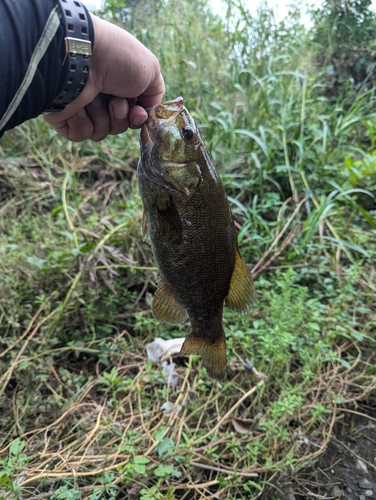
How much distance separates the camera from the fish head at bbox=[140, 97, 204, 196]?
48.7 inches

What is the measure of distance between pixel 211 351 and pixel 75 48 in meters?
1.13

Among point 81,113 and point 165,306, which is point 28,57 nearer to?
point 81,113

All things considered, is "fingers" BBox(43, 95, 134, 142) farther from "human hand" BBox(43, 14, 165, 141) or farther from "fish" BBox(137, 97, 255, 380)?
"fish" BBox(137, 97, 255, 380)

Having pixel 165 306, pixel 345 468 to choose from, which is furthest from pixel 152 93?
pixel 345 468

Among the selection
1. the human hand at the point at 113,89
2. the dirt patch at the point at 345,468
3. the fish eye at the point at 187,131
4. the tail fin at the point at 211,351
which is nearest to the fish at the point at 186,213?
the fish eye at the point at 187,131

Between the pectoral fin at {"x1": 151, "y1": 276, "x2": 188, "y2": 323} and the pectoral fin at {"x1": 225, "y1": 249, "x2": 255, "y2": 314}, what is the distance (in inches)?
7.3

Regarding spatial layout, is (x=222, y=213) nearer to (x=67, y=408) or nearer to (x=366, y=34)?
(x=67, y=408)

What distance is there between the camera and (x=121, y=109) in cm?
155

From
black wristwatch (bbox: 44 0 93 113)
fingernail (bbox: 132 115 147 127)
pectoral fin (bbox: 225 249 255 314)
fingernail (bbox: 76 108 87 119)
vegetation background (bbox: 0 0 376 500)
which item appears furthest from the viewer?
vegetation background (bbox: 0 0 376 500)

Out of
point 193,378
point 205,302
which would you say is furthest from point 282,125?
point 205,302

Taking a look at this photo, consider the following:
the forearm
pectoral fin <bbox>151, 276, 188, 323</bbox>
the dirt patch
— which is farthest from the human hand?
the dirt patch

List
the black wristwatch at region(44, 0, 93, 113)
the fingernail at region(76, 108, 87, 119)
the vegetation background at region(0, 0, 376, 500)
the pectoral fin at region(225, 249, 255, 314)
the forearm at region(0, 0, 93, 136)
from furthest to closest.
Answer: the vegetation background at region(0, 0, 376, 500)
the fingernail at region(76, 108, 87, 119)
the pectoral fin at region(225, 249, 255, 314)
the black wristwatch at region(44, 0, 93, 113)
the forearm at region(0, 0, 93, 136)

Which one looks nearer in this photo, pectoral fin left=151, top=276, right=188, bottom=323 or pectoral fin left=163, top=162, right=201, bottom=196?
pectoral fin left=163, top=162, right=201, bottom=196

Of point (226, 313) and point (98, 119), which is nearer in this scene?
point (98, 119)
